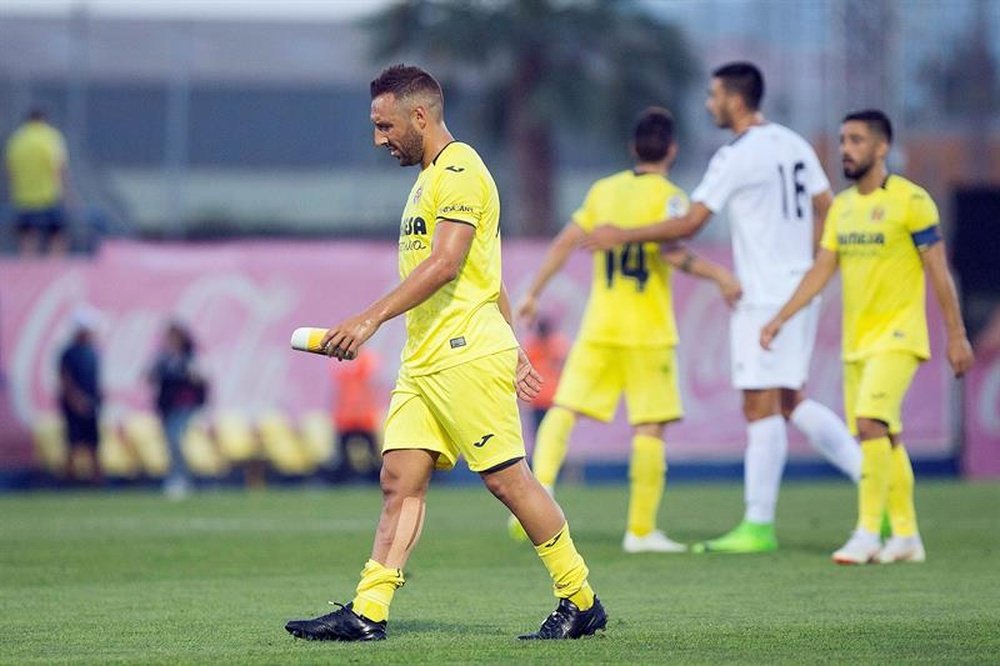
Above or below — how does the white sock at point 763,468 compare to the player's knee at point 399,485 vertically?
below

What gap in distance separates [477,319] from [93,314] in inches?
636

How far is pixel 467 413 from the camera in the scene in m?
7.88

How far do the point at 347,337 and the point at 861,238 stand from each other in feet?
15.7

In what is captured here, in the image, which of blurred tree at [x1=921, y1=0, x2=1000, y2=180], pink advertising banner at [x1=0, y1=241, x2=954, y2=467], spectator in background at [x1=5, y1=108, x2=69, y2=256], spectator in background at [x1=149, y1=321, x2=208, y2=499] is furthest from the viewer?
blurred tree at [x1=921, y1=0, x2=1000, y2=180]

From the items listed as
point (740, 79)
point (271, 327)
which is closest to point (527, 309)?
point (740, 79)

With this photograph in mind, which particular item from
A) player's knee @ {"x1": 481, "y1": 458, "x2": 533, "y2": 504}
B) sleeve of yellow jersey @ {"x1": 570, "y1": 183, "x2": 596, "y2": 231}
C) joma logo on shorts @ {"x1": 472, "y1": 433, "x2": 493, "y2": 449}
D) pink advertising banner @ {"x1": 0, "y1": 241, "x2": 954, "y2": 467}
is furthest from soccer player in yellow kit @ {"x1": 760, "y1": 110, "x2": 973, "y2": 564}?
pink advertising banner @ {"x1": 0, "y1": 241, "x2": 954, "y2": 467}

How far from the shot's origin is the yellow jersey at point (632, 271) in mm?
12469

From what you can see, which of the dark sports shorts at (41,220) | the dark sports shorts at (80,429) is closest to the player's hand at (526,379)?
the dark sports shorts at (80,429)

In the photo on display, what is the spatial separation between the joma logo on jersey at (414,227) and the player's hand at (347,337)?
535mm

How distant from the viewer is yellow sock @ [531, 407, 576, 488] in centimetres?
1245

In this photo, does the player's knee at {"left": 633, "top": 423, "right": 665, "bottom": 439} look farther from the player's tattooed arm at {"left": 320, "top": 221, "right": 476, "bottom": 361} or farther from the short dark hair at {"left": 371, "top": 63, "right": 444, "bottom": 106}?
the short dark hair at {"left": 371, "top": 63, "right": 444, "bottom": 106}

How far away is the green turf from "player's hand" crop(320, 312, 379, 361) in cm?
106

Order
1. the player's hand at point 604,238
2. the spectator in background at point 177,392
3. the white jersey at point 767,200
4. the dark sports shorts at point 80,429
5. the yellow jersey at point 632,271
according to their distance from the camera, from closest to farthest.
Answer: the player's hand at point 604,238 → the white jersey at point 767,200 → the yellow jersey at point 632,271 → the spectator in background at point 177,392 → the dark sports shorts at point 80,429

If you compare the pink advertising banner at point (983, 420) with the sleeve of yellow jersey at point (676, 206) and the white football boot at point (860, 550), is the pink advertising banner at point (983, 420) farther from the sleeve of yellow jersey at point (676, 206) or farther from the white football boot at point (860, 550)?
the white football boot at point (860, 550)
